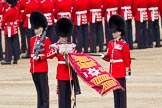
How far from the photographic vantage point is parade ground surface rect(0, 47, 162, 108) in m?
13.6

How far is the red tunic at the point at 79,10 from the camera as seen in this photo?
779 inches

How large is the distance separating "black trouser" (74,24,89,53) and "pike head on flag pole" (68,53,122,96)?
342 inches

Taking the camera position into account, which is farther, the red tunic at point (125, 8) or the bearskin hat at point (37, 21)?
the red tunic at point (125, 8)

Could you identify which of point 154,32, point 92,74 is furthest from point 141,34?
point 92,74

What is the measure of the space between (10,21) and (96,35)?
3057 mm

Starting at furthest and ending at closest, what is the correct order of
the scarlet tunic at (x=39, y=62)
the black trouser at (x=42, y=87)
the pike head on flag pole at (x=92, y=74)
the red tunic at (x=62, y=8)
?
the red tunic at (x=62, y=8)
the black trouser at (x=42, y=87)
the scarlet tunic at (x=39, y=62)
the pike head on flag pole at (x=92, y=74)

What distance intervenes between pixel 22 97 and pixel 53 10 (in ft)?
18.0

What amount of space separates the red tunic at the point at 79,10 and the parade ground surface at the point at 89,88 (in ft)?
4.96

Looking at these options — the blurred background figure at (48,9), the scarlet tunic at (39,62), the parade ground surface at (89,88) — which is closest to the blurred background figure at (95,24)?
the blurred background figure at (48,9)

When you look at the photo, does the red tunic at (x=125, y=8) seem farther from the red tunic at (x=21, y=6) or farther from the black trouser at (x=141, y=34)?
the red tunic at (x=21, y=6)

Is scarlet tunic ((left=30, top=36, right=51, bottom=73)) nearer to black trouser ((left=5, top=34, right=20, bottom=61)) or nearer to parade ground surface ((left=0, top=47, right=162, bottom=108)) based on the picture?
parade ground surface ((left=0, top=47, right=162, bottom=108))

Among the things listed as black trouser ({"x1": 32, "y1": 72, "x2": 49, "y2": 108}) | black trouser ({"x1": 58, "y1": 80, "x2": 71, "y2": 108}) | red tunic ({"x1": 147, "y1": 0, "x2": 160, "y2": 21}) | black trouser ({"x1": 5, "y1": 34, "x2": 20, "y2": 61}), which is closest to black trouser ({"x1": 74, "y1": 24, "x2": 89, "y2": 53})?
red tunic ({"x1": 147, "y1": 0, "x2": 160, "y2": 21})

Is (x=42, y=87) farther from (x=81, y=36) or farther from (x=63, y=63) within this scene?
(x=81, y=36)

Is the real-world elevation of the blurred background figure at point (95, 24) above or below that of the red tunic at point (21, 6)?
below
